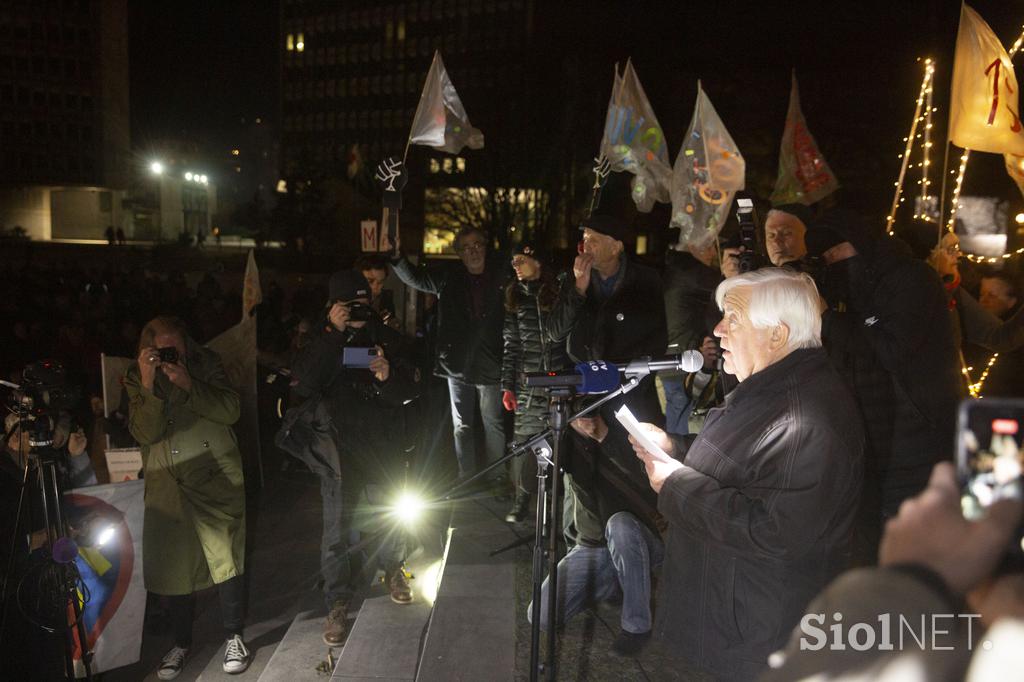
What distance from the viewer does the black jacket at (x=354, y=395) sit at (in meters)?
Answer: 4.51

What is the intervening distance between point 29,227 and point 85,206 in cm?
453

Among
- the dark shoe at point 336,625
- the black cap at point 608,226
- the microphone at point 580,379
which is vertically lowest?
the dark shoe at point 336,625

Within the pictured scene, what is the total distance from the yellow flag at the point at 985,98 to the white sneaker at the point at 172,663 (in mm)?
6039

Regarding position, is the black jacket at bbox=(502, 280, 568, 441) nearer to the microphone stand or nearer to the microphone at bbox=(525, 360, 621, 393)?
the microphone stand

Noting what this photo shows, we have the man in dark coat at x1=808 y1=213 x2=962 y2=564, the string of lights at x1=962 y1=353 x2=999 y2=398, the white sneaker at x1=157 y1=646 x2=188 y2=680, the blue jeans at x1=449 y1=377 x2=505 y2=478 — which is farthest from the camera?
the blue jeans at x1=449 y1=377 x2=505 y2=478

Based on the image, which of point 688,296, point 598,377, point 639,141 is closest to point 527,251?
point 688,296

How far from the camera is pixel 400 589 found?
4.83m

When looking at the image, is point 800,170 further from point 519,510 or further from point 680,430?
point 519,510

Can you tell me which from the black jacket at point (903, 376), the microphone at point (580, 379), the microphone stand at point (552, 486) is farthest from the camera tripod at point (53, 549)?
the black jacket at point (903, 376)

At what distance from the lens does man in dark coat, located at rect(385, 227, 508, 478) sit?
6277 mm

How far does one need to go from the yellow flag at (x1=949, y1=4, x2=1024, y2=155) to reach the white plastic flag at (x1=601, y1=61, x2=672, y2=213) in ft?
7.32

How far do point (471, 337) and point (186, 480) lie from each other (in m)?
2.60

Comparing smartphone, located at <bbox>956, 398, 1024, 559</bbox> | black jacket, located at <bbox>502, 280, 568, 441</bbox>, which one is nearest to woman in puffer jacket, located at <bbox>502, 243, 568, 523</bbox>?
black jacket, located at <bbox>502, 280, 568, 441</bbox>

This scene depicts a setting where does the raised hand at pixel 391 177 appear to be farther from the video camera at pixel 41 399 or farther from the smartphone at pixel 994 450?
the smartphone at pixel 994 450
